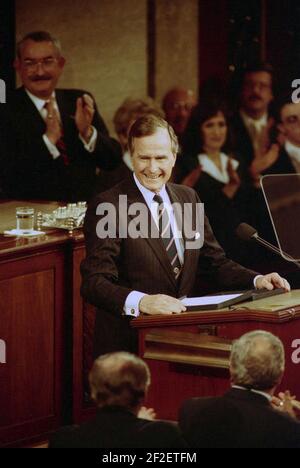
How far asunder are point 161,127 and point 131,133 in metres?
0.12

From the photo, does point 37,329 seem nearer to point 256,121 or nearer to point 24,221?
point 24,221

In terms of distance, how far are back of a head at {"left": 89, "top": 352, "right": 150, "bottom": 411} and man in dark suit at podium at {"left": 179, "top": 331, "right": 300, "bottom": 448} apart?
247 millimetres

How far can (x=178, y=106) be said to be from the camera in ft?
25.4

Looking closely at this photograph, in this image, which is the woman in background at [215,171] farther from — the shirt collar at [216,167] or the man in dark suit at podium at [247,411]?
the man in dark suit at podium at [247,411]

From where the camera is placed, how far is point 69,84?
296 inches

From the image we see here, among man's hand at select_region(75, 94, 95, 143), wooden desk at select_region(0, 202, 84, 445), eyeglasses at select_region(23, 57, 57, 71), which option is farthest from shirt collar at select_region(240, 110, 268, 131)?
wooden desk at select_region(0, 202, 84, 445)

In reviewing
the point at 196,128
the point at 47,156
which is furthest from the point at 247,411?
the point at 196,128

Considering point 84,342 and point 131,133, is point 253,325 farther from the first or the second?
point 84,342

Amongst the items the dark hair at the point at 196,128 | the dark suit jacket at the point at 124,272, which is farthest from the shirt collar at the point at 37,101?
the dark suit jacket at the point at 124,272

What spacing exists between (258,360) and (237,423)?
8.0 inches

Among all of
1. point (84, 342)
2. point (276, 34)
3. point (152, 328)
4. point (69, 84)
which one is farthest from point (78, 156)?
point (152, 328)

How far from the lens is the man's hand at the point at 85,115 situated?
750 cm

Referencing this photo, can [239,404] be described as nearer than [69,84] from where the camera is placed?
Yes
